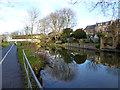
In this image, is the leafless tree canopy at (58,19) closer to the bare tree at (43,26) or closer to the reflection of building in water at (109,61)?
the bare tree at (43,26)

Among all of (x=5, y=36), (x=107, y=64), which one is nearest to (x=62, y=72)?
(x=107, y=64)

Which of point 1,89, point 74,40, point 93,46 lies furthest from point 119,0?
point 74,40

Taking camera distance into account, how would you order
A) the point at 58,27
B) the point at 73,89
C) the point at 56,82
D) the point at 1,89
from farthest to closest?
the point at 58,27, the point at 56,82, the point at 73,89, the point at 1,89

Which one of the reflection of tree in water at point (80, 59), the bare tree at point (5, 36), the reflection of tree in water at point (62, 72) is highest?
the bare tree at point (5, 36)

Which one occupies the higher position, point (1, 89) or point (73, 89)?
point (1, 89)

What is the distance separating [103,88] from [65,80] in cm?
199

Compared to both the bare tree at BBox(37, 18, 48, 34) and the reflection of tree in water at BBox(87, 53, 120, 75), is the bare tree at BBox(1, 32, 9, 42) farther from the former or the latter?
the reflection of tree in water at BBox(87, 53, 120, 75)

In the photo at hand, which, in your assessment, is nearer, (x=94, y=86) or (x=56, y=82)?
(x=94, y=86)

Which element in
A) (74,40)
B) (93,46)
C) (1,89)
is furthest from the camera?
(74,40)

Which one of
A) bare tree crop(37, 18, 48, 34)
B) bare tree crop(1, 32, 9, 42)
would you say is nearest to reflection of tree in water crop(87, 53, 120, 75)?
bare tree crop(37, 18, 48, 34)

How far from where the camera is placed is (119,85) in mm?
5219

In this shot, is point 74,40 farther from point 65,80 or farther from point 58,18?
point 65,80

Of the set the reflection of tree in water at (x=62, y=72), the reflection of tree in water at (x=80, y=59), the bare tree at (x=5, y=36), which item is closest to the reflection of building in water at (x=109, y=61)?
the reflection of tree in water at (x=80, y=59)

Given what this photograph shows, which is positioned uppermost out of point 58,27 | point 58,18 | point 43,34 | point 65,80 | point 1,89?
point 58,18
